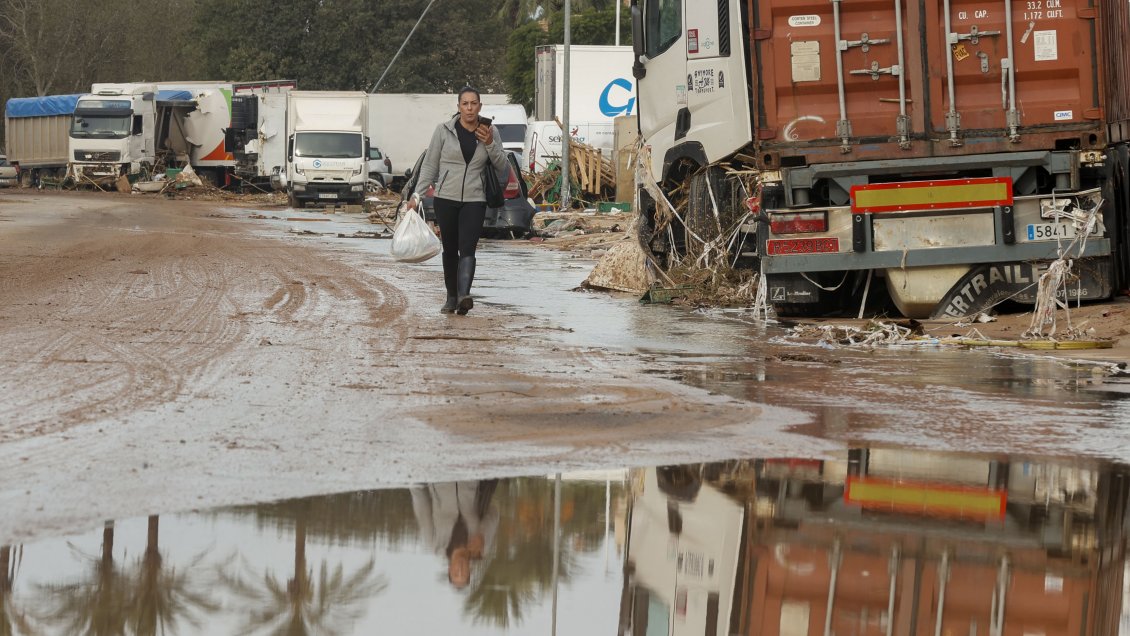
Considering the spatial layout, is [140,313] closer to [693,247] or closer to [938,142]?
[693,247]

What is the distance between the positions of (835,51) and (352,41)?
62286 mm

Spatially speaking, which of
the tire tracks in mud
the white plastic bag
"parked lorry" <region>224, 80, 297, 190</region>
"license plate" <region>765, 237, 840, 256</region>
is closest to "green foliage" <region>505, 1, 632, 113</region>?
"parked lorry" <region>224, 80, 297, 190</region>

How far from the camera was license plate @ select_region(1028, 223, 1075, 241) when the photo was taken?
11.7 metres

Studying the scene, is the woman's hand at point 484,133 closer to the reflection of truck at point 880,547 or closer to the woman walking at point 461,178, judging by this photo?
the woman walking at point 461,178

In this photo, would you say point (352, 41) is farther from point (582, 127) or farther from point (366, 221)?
point (366, 221)

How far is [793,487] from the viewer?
5.59 metres

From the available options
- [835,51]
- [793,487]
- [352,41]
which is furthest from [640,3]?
[352,41]

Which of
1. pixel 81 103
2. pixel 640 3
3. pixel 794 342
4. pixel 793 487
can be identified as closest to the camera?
pixel 793 487

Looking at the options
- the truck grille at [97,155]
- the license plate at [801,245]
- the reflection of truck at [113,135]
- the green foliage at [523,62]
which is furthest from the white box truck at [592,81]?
the license plate at [801,245]

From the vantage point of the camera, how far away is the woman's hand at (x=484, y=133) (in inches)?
496

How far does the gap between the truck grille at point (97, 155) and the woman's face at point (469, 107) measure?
135ft

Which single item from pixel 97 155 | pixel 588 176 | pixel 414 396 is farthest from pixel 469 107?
pixel 97 155

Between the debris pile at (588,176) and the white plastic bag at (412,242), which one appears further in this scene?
the debris pile at (588,176)

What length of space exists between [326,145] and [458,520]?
38719 mm
